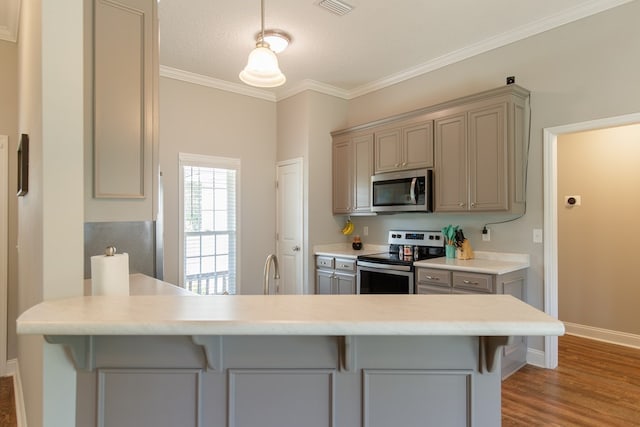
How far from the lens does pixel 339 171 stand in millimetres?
4773

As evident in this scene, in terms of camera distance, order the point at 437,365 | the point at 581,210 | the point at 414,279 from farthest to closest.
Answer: the point at 581,210, the point at 414,279, the point at 437,365

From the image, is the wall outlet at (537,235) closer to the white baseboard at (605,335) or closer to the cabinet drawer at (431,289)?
the cabinet drawer at (431,289)

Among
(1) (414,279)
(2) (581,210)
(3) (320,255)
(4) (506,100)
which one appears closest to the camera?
(4) (506,100)

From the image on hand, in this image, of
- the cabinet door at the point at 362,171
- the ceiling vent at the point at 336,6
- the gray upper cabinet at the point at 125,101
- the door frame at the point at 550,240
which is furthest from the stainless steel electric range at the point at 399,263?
the gray upper cabinet at the point at 125,101

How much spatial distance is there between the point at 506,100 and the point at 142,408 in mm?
3382

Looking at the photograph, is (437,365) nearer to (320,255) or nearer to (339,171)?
(320,255)

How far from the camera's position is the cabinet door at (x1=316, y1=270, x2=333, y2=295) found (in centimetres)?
445

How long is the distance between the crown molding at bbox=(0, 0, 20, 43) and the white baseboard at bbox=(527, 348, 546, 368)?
5067 mm

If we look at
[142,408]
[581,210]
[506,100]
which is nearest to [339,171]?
[506,100]

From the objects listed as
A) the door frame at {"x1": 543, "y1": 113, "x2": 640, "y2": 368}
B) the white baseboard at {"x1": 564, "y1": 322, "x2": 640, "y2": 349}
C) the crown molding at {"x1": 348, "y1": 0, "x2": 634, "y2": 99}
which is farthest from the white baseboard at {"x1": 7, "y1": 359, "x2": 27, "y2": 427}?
the white baseboard at {"x1": 564, "y1": 322, "x2": 640, "y2": 349}

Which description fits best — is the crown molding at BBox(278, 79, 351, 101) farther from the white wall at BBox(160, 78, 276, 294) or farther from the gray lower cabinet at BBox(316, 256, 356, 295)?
the gray lower cabinet at BBox(316, 256, 356, 295)

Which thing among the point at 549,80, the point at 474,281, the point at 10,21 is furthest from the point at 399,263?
the point at 10,21

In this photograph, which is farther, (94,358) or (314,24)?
(314,24)

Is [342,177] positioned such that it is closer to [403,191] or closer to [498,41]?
[403,191]
